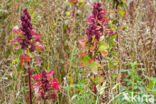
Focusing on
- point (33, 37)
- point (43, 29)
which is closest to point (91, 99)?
point (33, 37)

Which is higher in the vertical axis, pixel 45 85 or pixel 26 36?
pixel 26 36

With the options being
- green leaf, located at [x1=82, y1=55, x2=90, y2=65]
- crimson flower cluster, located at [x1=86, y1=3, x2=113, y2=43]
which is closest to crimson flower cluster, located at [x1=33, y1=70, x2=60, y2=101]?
green leaf, located at [x1=82, y1=55, x2=90, y2=65]

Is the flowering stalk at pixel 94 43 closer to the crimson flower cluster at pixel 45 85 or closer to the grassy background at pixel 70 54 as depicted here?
the grassy background at pixel 70 54

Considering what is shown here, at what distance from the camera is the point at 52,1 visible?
1.97 metres

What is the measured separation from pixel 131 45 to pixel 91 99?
914 mm

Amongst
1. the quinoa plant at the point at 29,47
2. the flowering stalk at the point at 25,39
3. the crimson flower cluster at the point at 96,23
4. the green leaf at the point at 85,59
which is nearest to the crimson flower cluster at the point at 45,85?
the quinoa plant at the point at 29,47

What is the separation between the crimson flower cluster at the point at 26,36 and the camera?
1.30 metres

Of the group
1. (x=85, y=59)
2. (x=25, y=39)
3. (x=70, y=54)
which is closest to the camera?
(x=25, y=39)

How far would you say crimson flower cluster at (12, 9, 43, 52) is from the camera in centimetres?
130

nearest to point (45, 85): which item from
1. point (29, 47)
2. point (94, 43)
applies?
point (29, 47)

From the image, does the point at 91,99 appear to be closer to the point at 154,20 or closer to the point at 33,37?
the point at 33,37

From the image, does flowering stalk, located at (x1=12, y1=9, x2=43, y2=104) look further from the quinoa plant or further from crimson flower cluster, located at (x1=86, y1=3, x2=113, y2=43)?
crimson flower cluster, located at (x1=86, y1=3, x2=113, y2=43)

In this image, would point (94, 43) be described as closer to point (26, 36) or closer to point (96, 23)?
point (96, 23)

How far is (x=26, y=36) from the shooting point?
4.37 ft
